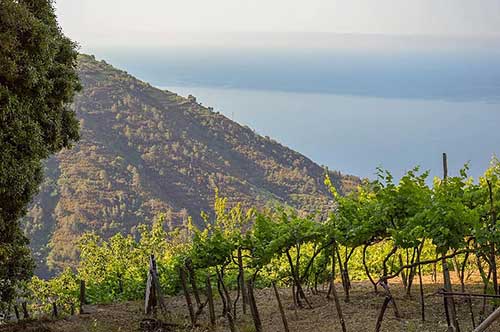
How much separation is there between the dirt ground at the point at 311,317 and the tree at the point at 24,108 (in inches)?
60.8

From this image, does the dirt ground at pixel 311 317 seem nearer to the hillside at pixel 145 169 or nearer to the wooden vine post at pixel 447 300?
the wooden vine post at pixel 447 300

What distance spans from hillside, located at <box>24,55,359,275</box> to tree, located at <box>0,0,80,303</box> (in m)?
73.6

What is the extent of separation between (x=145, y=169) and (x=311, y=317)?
109218mm

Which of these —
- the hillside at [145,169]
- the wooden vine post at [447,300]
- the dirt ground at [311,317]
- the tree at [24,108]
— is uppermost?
the hillside at [145,169]

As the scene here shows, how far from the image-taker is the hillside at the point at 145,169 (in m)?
94.1

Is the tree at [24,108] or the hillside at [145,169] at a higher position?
the hillside at [145,169]

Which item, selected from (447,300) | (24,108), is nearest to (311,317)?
(447,300)

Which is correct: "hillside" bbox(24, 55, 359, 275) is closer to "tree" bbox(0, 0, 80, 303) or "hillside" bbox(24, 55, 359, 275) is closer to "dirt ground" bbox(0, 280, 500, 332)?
"dirt ground" bbox(0, 280, 500, 332)

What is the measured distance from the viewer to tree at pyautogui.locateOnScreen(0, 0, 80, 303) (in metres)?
9.73

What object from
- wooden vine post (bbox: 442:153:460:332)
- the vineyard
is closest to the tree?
the vineyard

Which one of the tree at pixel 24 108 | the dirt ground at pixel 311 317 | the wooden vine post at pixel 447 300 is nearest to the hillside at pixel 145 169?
the dirt ground at pixel 311 317

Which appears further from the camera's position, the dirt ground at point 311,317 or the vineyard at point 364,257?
the dirt ground at point 311,317

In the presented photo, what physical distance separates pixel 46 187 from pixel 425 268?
297 ft

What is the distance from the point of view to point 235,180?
11944cm
